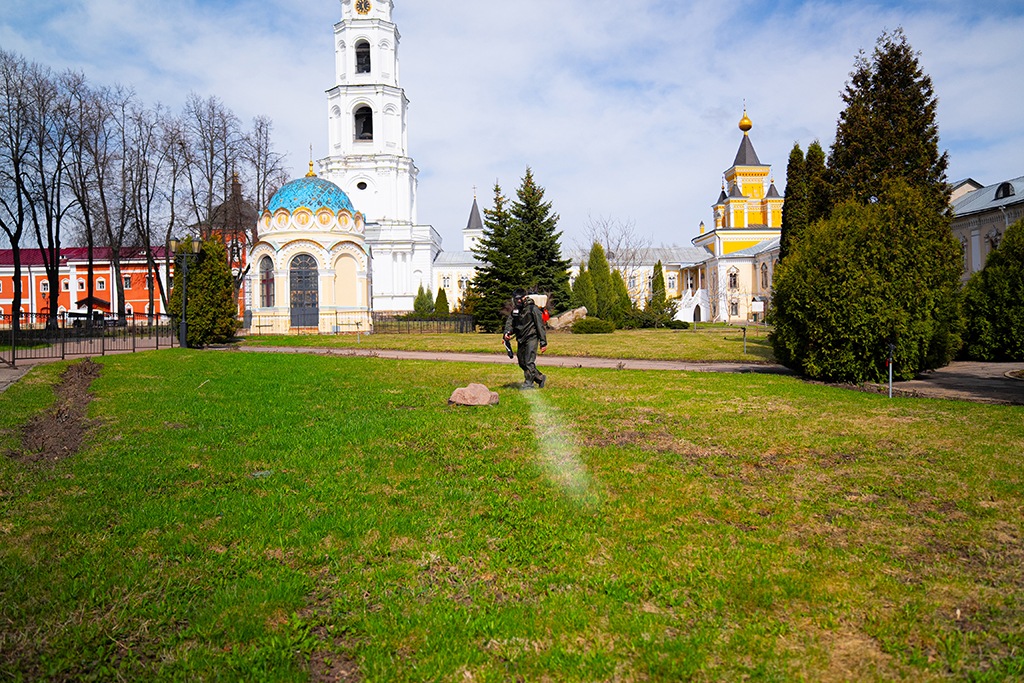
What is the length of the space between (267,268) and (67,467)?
32.8m

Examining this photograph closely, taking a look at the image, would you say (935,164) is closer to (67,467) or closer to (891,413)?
(891,413)

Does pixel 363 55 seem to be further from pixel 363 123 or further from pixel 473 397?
pixel 473 397

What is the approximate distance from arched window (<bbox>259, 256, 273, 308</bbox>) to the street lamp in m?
11.5

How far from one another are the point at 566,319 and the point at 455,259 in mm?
51383

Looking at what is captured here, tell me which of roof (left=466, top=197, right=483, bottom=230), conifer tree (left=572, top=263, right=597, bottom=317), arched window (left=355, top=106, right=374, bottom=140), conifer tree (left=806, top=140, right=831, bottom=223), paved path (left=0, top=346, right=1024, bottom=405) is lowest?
paved path (left=0, top=346, right=1024, bottom=405)

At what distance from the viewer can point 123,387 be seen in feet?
35.5

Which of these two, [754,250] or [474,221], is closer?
[754,250]

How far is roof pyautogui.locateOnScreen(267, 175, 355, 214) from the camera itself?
3659cm

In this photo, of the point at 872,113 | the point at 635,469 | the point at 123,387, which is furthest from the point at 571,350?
the point at 635,469

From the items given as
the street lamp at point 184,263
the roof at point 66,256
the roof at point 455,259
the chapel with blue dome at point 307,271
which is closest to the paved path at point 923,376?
the street lamp at point 184,263

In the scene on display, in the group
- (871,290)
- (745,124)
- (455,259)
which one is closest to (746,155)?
(745,124)

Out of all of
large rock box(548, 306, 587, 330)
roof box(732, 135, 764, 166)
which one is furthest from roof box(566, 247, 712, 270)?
large rock box(548, 306, 587, 330)

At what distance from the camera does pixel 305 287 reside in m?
35.6

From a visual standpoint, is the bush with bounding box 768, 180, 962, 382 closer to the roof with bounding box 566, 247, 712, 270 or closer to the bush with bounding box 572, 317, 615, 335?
the bush with bounding box 572, 317, 615, 335
